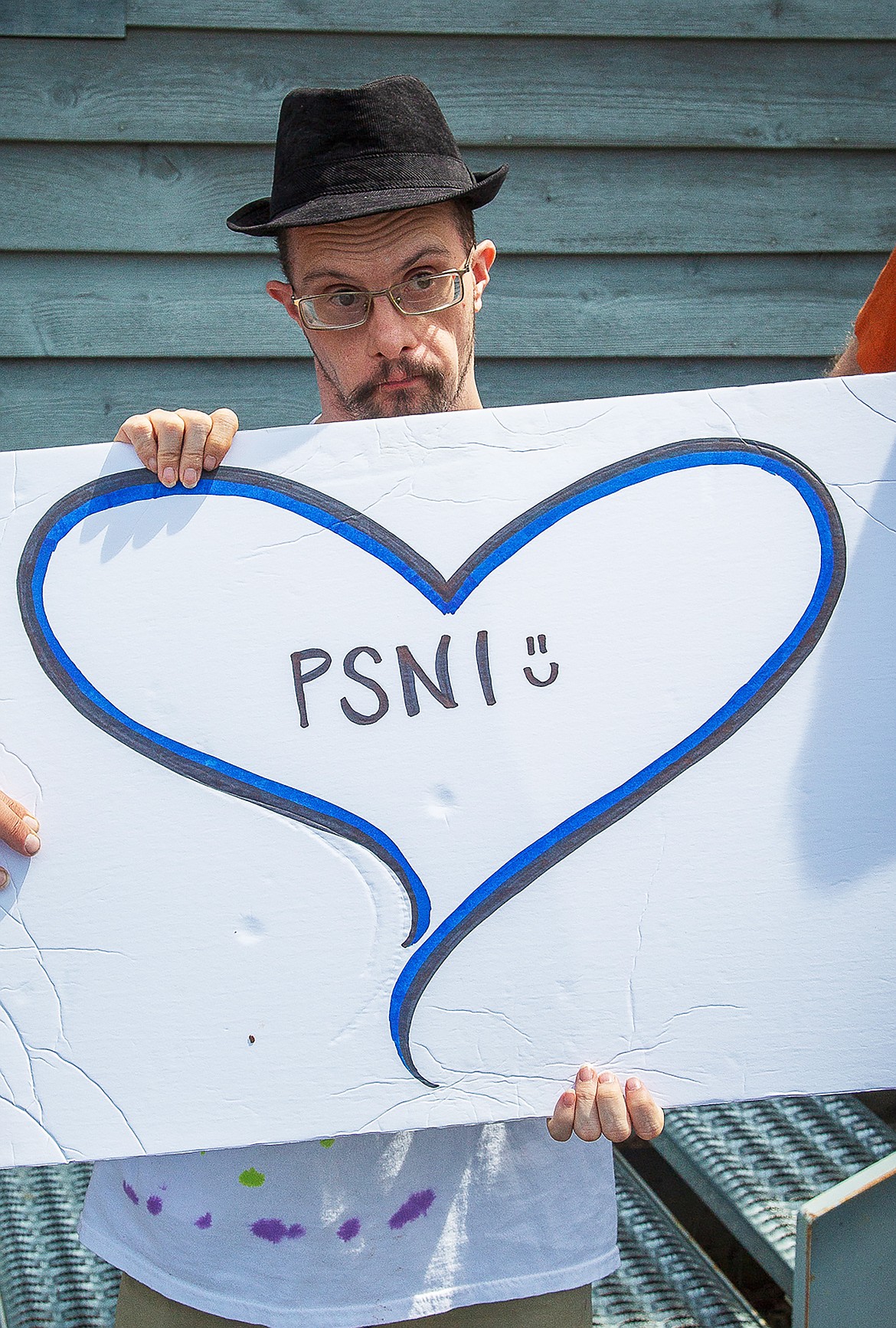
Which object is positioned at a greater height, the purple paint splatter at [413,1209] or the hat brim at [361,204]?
the hat brim at [361,204]

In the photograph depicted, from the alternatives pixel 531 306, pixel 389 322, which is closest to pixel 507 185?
pixel 531 306

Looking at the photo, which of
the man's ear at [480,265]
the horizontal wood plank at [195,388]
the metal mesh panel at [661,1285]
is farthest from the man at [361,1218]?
the horizontal wood plank at [195,388]

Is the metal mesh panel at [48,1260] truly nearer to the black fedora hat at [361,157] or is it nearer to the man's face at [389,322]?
the man's face at [389,322]

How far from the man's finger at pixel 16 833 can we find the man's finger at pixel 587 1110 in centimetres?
58

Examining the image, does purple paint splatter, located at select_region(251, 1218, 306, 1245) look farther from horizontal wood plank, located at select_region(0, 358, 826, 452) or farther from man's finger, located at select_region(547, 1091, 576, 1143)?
horizontal wood plank, located at select_region(0, 358, 826, 452)

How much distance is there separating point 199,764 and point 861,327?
0.86 metres

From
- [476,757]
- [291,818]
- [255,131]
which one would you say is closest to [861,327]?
[476,757]

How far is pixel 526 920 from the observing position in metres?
1.02

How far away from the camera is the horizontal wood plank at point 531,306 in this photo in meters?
2.02

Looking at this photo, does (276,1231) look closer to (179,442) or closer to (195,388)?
(179,442)

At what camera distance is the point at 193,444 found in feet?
3.38

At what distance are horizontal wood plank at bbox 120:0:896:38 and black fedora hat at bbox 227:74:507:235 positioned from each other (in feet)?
2.87

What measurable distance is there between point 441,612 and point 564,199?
137cm

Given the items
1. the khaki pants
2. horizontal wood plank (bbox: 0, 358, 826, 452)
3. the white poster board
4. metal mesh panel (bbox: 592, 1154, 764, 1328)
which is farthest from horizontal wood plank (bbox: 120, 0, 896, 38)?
metal mesh panel (bbox: 592, 1154, 764, 1328)
